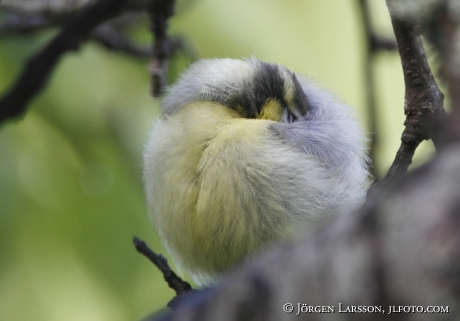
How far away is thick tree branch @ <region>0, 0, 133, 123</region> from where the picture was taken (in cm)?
118

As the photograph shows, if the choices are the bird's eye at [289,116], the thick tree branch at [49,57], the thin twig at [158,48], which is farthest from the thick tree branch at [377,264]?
the thin twig at [158,48]

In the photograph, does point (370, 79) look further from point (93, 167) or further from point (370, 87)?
point (93, 167)

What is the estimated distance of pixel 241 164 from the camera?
984mm

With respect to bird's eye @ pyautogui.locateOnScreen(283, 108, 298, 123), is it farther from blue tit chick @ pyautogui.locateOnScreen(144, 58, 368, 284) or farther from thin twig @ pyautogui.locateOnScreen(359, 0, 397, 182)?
thin twig @ pyautogui.locateOnScreen(359, 0, 397, 182)

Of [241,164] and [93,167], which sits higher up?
[93,167]

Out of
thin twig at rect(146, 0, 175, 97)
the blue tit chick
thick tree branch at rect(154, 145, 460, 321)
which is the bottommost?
thick tree branch at rect(154, 145, 460, 321)

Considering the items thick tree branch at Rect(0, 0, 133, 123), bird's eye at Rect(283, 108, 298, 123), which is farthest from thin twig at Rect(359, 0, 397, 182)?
thick tree branch at Rect(0, 0, 133, 123)

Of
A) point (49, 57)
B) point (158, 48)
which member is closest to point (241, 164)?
point (49, 57)

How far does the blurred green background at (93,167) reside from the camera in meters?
1.52

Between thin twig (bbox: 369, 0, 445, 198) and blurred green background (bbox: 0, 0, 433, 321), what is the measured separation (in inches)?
21.7

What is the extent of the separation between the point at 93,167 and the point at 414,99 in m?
1.01

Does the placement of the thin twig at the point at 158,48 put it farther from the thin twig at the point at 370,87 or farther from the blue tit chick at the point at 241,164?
the thin twig at the point at 370,87

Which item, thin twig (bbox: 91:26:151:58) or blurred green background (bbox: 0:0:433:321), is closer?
blurred green background (bbox: 0:0:433:321)

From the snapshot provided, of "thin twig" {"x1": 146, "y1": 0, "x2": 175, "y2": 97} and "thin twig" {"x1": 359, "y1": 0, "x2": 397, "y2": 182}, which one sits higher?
"thin twig" {"x1": 146, "y1": 0, "x2": 175, "y2": 97}
